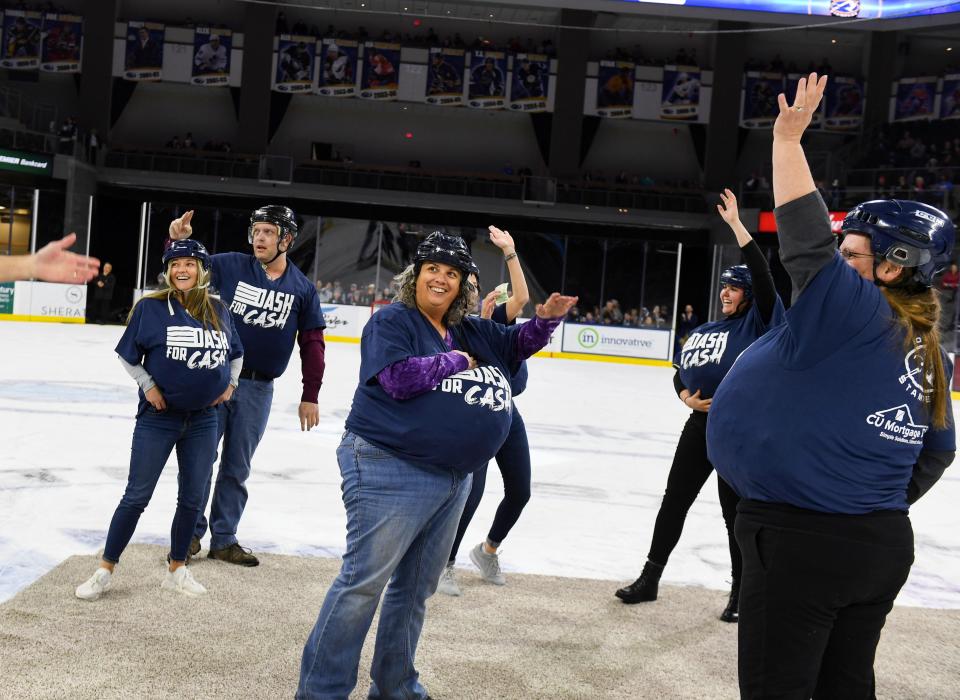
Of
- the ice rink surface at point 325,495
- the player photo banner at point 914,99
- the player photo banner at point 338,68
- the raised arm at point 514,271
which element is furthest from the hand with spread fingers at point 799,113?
the player photo banner at point 914,99

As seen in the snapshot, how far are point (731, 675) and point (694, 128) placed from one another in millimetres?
31452

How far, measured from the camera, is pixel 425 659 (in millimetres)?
3701

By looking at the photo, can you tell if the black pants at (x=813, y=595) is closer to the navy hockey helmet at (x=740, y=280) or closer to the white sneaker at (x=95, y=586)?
the navy hockey helmet at (x=740, y=280)

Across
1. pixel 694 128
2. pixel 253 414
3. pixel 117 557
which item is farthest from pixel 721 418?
pixel 694 128

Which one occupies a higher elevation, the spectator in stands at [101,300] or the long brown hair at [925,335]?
the long brown hair at [925,335]

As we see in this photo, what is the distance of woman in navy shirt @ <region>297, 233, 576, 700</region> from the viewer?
2.85 metres

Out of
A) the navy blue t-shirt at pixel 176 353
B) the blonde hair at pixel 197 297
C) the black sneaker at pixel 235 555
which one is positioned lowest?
the black sneaker at pixel 235 555

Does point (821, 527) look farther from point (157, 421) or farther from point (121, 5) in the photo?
point (121, 5)

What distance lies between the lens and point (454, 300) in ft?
10.1

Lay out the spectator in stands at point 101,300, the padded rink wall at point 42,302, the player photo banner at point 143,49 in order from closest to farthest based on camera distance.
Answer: the padded rink wall at point 42,302, the spectator in stands at point 101,300, the player photo banner at point 143,49

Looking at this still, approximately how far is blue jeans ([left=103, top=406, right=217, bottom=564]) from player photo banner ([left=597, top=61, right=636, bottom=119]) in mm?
30104

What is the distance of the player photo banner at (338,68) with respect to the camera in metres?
32.4

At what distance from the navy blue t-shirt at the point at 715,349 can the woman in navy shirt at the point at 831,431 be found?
2.00 m

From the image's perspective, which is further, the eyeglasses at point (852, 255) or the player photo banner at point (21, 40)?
the player photo banner at point (21, 40)
